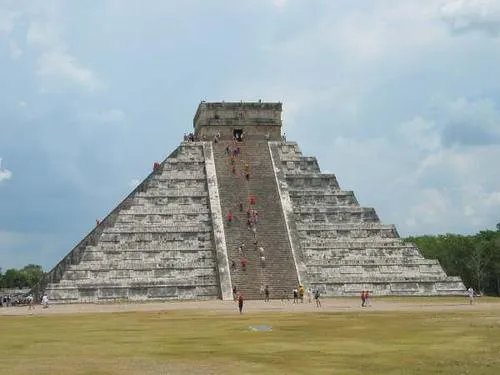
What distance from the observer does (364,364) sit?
13.1 meters

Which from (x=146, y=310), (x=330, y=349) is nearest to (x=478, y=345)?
(x=330, y=349)

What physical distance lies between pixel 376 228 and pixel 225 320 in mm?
17917

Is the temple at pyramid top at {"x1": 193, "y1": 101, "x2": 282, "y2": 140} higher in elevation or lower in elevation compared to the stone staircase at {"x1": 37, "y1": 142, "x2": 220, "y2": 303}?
higher

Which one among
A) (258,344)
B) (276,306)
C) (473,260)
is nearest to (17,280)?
(473,260)

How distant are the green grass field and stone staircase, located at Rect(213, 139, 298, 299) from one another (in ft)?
31.5

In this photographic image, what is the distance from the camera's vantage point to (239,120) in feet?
147

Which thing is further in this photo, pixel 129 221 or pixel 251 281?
pixel 129 221

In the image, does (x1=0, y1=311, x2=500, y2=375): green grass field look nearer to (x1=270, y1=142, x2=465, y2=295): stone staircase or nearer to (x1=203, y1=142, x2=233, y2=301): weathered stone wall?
(x1=203, y1=142, x2=233, y2=301): weathered stone wall

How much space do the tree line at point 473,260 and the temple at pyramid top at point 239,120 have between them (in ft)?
71.2

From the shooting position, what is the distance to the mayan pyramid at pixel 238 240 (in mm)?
34531

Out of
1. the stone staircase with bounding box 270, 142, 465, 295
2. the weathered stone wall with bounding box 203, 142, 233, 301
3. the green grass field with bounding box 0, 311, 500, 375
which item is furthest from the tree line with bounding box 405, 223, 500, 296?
the green grass field with bounding box 0, 311, 500, 375

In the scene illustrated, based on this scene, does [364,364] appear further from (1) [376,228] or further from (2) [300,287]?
(1) [376,228]

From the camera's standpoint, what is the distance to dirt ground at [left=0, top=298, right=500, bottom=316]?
27.7 m

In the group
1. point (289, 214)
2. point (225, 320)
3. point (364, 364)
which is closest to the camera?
point (364, 364)
